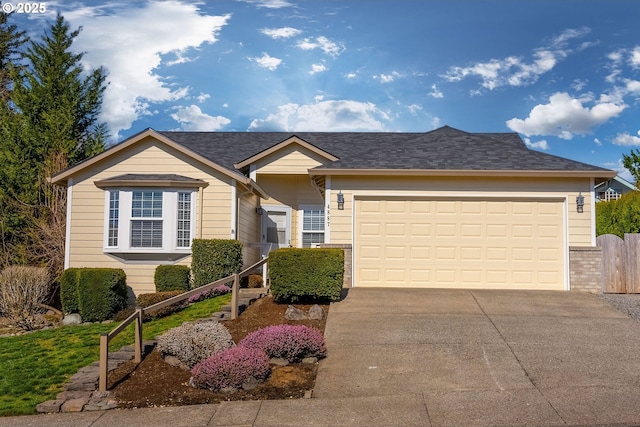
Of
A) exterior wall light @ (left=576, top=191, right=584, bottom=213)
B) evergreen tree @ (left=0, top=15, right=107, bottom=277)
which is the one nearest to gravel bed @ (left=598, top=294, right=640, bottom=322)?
exterior wall light @ (left=576, top=191, right=584, bottom=213)

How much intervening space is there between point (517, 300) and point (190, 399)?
7.81 m

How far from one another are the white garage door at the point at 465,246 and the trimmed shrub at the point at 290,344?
5.46 meters

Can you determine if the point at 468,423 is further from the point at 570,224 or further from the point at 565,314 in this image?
the point at 570,224

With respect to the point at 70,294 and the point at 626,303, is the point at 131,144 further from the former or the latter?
the point at 626,303

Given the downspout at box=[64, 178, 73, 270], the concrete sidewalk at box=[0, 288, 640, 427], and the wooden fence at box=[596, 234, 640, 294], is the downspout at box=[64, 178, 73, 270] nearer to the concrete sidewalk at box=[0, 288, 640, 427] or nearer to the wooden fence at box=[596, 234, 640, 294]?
the concrete sidewalk at box=[0, 288, 640, 427]

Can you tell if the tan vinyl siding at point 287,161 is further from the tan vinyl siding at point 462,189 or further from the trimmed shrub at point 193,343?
the trimmed shrub at point 193,343

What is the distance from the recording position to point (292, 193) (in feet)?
62.6

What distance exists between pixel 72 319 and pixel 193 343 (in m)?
6.88

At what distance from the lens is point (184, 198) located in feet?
50.8

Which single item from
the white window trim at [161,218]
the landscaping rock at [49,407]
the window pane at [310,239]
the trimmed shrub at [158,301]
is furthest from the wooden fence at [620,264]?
the landscaping rock at [49,407]

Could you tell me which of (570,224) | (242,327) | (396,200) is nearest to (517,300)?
(570,224)

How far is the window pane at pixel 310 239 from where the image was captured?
746 inches

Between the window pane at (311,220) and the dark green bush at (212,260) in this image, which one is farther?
the window pane at (311,220)

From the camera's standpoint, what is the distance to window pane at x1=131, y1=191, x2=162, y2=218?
1521cm
